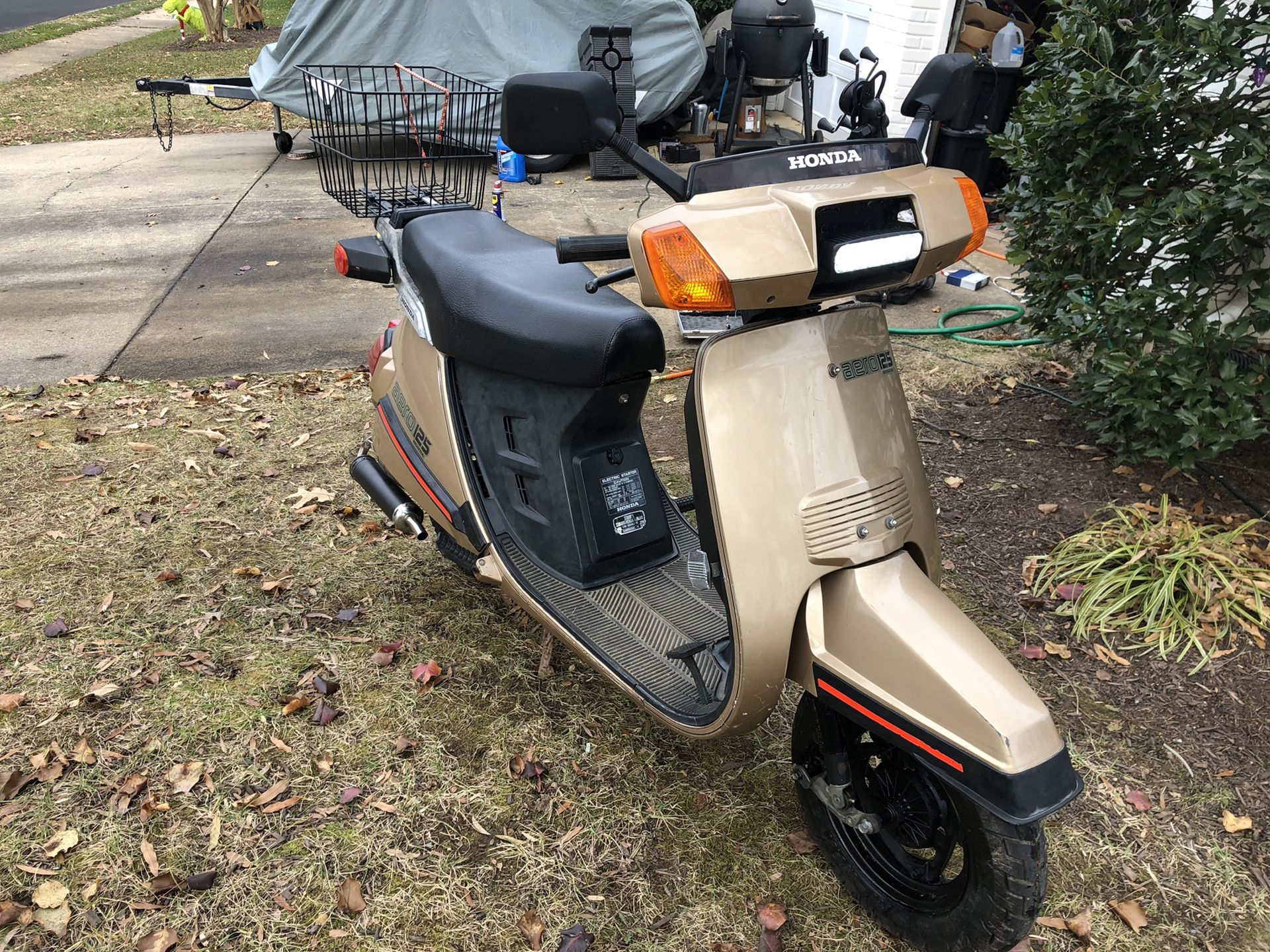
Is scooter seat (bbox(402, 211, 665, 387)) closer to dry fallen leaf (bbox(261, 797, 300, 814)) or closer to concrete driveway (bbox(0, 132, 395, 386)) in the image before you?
dry fallen leaf (bbox(261, 797, 300, 814))

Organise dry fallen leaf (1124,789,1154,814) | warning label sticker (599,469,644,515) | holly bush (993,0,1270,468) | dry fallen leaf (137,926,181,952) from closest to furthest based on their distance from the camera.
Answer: dry fallen leaf (137,926,181,952)
dry fallen leaf (1124,789,1154,814)
warning label sticker (599,469,644,515)
holly bush (993,0,1270,468)

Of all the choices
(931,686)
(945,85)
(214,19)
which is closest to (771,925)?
(931,686)

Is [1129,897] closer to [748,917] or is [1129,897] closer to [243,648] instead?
[748,917]

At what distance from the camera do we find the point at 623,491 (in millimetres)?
2674

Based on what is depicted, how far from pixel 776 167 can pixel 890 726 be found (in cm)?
105

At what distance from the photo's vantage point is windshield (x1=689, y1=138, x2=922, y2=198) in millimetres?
1803

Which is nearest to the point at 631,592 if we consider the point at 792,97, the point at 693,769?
the point at 693,769

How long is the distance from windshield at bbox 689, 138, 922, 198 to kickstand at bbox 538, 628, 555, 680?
1.46 meters

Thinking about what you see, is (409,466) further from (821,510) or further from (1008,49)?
(1008,49)

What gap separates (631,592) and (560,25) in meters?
7.42

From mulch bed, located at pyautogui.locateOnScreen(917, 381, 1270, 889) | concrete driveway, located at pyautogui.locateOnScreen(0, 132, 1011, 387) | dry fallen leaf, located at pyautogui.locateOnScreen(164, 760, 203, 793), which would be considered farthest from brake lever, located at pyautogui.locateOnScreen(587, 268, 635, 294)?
concrete driveway, located at pyautogui.locateOnScreen(0, 132, 1011, 387)

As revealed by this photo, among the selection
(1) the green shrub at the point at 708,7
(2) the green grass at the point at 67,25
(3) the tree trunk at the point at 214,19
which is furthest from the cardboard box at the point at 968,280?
(2) the green grass at the point at 67,25

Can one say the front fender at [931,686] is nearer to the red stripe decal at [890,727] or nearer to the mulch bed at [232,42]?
the red stripe decal at [890,727]

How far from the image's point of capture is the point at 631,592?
8.59ft
